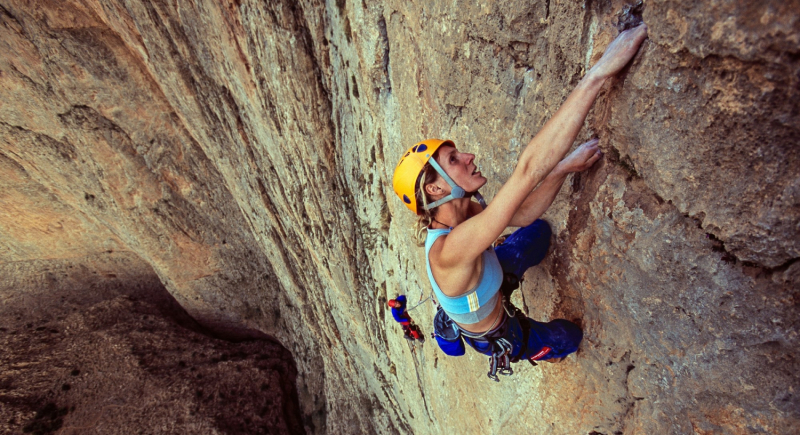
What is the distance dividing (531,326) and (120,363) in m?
9.67

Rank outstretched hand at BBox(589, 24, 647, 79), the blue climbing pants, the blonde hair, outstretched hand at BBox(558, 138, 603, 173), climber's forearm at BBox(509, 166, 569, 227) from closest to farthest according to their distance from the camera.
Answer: outstretched hand at BBox(589, 24, 647, 79) → outstretched hand at BBox(558, 138, 603, 173) → climber's forearm at BBox(509, 166, 569, 227) → the blonde hair → the blue climbing pants

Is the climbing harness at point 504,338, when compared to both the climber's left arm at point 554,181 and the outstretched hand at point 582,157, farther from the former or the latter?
the outstretched hand at point 582,157

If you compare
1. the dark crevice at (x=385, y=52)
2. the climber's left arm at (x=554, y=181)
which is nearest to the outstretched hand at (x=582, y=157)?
the climber's left arm at (x=554, y=181)

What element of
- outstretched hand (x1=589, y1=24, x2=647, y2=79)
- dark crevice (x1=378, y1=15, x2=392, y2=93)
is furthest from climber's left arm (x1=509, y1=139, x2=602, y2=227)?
dark crevice (x1=378, y1=15, x2=392, y2=93)

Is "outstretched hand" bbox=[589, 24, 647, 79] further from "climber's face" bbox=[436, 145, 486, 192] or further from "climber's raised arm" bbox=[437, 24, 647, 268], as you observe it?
"climber's face" bbox=[436, 145, 486, 192]

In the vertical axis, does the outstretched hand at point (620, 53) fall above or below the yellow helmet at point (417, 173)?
below

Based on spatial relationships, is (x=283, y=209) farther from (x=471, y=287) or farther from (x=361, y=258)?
(x=471, y=287)

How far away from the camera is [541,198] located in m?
2.32

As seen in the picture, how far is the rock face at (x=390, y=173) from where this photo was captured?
1429 mm

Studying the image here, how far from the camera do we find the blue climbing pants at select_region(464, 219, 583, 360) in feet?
8.02

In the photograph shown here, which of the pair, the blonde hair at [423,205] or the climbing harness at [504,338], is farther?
the climbing harness at [504,338]

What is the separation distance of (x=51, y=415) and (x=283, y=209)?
6527 mm

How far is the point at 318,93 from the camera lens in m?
4.53

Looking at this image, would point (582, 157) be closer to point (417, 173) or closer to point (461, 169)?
point (461, 169)
